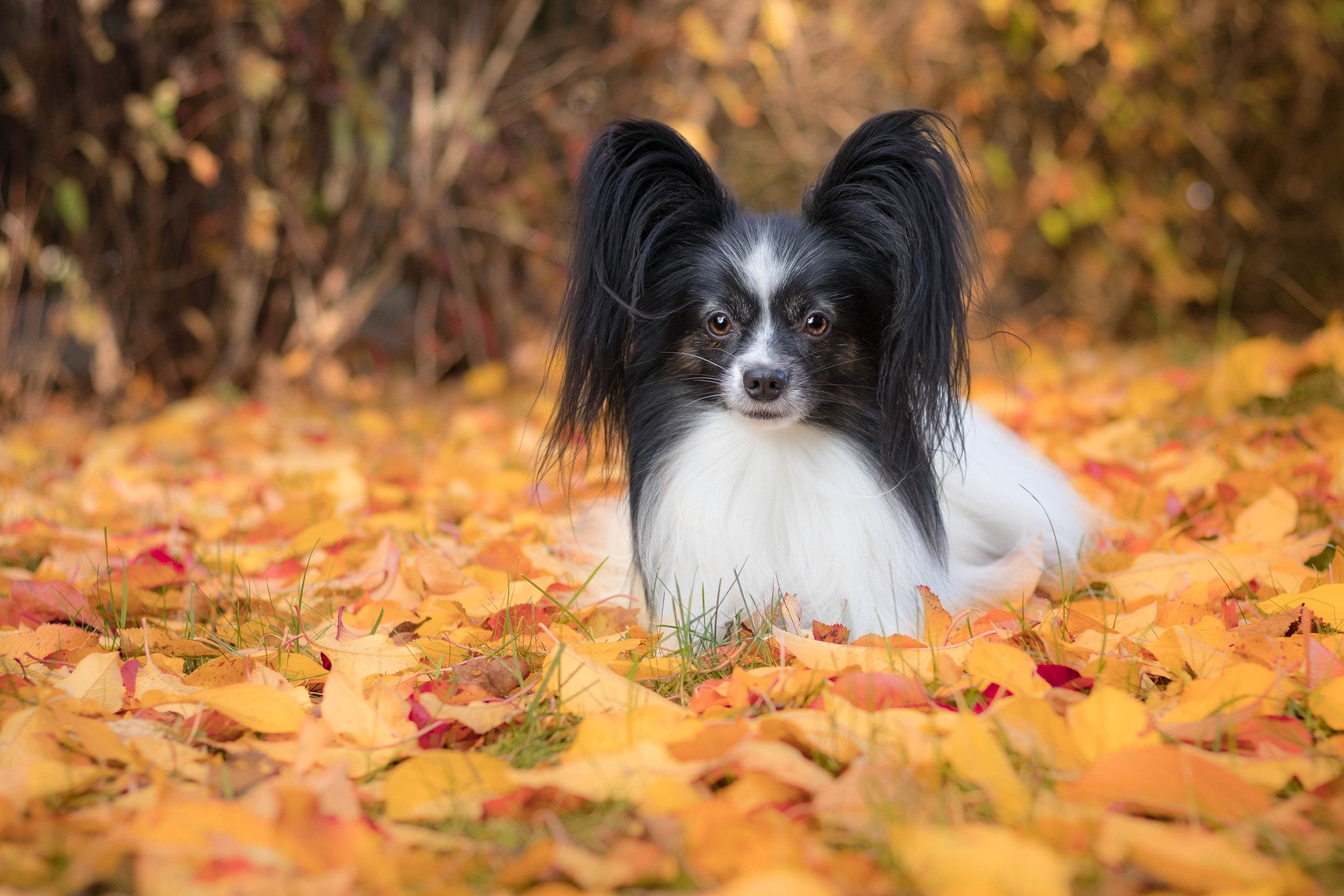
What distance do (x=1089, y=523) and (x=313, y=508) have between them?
206 centimetres

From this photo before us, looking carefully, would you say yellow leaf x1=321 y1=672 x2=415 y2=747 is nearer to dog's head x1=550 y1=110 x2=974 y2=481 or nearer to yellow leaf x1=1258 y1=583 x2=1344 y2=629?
dog's head x1=550 y1=110 x2=974 y2=481

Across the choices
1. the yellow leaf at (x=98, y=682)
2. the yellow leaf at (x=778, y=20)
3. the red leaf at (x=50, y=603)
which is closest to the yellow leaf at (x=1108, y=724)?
the yellow leaf at (x=98, y=682)

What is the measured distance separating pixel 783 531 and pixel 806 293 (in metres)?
0.48

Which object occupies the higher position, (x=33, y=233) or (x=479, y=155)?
(x=479, y=155)

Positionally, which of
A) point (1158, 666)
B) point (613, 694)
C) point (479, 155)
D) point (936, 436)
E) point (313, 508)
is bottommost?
point (313, 508)

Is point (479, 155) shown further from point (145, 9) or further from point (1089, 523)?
point (1089, 523)

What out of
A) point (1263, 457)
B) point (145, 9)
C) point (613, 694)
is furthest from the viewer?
point (145, 9)

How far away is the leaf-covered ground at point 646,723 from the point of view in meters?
1.09

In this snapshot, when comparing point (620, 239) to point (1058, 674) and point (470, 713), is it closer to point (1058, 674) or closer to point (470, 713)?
point (470, 713)

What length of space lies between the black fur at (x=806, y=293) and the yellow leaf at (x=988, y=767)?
0.89 m

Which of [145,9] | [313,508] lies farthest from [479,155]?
[313,508]

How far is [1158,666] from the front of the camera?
1.61 meters

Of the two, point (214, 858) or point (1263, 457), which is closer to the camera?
point (214, 858)

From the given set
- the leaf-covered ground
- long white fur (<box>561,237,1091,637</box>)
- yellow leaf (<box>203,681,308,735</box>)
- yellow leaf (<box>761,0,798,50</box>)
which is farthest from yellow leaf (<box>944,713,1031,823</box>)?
yellow leaf (<box>761,0,798,50</box>)
